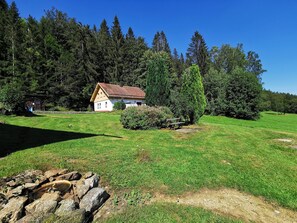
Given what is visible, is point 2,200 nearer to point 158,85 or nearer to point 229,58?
point 158,85

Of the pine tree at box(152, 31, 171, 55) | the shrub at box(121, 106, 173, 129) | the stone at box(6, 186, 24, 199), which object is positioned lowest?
the stone at box(6, 186, 24, 199)

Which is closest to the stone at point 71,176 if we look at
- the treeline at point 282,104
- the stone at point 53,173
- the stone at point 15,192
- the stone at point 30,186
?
the stone at point 53,173

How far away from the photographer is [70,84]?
38562 mm

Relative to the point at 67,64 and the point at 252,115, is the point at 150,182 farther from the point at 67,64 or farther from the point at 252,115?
the point at 67,64

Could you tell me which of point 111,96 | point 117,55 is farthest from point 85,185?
point 117,55

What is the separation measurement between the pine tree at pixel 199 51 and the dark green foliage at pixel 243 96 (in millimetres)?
17303

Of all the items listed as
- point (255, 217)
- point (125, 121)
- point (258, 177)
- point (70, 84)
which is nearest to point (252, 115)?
point (125, 121)

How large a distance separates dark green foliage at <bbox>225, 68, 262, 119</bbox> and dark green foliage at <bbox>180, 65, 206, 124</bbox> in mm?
20438

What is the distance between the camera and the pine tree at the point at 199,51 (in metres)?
50.8

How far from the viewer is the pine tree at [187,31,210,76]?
50.8 meters

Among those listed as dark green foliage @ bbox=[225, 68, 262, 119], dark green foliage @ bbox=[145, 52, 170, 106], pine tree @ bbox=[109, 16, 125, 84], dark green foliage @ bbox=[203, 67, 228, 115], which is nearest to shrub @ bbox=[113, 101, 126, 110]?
dark green foliage @ bbox=[145, 52, 170, 106]

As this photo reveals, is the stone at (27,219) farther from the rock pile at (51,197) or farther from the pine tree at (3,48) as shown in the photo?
the pine tree at (3,48)

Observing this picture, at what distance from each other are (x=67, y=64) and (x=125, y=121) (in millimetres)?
33260

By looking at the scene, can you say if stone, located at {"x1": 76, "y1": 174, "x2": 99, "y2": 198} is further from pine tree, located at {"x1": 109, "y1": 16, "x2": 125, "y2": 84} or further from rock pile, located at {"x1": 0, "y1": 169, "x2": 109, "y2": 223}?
pine tree, located at {"x1": 109, "y1": 16, "x2": 125, "y2": 84}
